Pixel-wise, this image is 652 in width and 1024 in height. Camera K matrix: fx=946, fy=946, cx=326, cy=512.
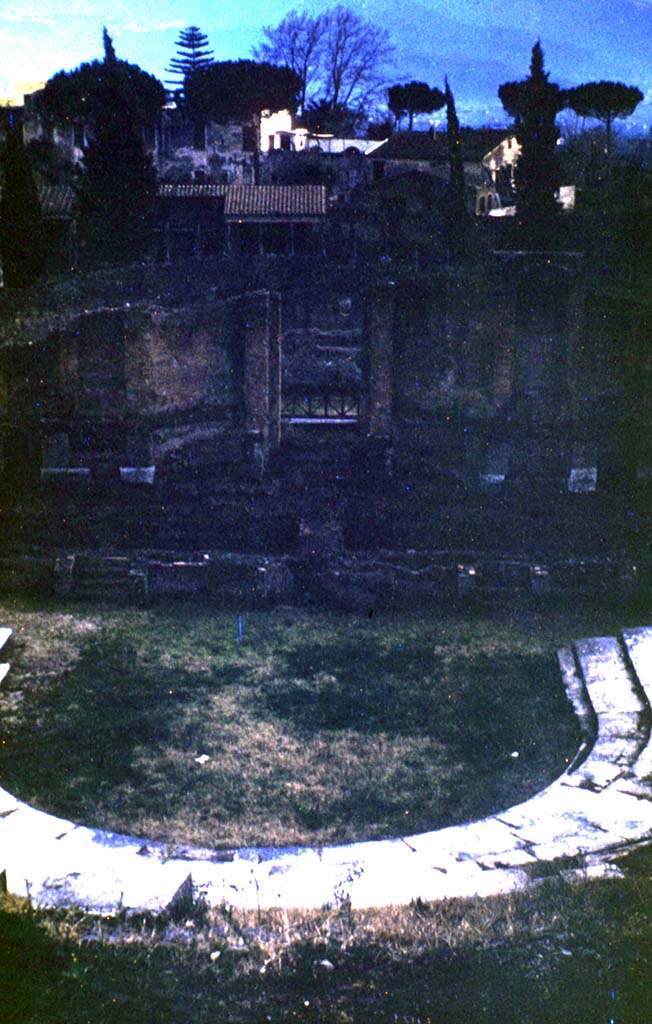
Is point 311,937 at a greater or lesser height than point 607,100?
lesser

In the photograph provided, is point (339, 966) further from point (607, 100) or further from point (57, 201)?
point (607, 100)

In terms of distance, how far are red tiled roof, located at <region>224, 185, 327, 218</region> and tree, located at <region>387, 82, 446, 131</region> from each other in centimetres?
1531

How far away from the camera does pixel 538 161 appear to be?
2233 centimetres

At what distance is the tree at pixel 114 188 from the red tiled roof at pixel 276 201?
4076mm

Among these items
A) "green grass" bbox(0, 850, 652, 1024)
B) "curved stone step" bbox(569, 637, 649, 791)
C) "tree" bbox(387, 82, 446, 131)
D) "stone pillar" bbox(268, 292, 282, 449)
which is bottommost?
"curved stone step" bbox(569, 637, 649, 791)

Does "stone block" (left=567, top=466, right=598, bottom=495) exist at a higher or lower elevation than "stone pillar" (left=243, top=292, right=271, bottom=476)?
lower

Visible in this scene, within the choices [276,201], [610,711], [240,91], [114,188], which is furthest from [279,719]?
[240,91]

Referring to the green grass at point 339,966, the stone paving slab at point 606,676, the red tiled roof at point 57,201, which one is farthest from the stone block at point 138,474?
the red tiled roof at point 57,201

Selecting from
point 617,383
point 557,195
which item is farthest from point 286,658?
point 557,195

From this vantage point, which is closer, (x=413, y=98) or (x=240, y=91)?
(x=240, y=91)

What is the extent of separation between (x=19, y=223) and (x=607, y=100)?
18.7 meters

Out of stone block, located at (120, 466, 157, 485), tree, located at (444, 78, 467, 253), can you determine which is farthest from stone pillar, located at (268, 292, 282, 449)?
tree, located at (444, 78, 467, 253)

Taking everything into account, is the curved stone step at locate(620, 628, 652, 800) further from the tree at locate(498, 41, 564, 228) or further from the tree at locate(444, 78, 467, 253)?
the tree at locate(444, 78, 467, 253)

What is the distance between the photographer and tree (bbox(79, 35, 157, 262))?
2123cm
